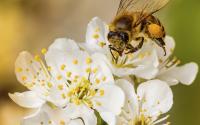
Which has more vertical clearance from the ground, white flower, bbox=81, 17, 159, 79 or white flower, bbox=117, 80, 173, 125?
white flower, bbox=81, 17, 159, 79

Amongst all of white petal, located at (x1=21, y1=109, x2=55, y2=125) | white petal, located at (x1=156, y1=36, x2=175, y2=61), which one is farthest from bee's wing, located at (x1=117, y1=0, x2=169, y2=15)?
white petal, located at (x1=21, y1=109, x2=55, y2=125)

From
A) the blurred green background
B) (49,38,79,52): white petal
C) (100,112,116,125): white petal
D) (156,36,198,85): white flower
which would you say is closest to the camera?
(100,112,116,125): white petal

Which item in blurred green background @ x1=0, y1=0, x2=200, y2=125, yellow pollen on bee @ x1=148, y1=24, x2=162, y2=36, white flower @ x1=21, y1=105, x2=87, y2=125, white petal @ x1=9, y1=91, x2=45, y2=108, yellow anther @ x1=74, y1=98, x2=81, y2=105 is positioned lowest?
white flower @ x1=21, y1=105, x2=87, y2=125

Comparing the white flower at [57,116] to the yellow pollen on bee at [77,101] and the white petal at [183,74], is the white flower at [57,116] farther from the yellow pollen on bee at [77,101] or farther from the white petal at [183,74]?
the white petal at [183,74]

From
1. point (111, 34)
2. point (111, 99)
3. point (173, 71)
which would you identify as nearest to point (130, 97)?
point (111, 99)

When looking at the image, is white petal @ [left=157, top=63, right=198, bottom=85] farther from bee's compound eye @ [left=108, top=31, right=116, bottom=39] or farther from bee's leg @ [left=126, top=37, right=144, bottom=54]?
bee's compound eye @ [left=108, top=31, right=116, bottom=39]

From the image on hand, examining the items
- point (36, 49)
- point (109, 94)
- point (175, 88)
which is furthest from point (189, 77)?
point (36, 49)

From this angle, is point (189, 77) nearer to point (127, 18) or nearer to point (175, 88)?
point (127, 18)

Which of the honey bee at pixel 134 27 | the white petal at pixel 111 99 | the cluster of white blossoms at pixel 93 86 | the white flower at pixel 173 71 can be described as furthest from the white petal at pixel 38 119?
the white flower at pixel 173 71
